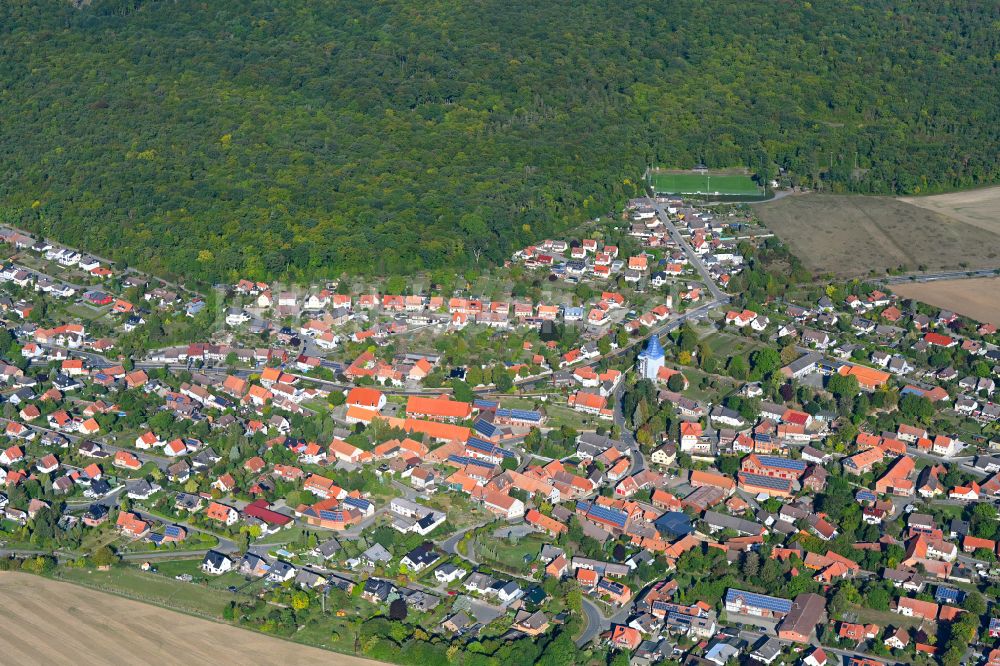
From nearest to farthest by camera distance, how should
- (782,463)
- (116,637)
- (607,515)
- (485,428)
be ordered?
(116,637) → (607,515) → (782,463) → (485,428)

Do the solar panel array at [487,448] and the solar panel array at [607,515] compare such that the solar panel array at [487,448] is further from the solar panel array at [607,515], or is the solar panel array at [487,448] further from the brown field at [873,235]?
the brown field at [873,235]

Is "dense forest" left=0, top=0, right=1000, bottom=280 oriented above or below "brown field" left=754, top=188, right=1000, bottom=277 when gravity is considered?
above

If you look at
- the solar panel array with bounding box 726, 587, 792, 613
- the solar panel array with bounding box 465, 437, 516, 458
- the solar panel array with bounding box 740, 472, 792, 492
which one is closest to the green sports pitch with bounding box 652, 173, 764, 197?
the solar panel array with bounding box 465, 437, 516, 458

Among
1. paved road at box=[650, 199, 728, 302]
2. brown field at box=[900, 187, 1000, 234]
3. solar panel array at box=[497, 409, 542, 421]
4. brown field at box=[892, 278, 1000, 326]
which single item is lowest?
brown field at box=[892, 278, 1000, 326]

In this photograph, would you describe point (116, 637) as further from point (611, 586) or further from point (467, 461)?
point (611, 586)

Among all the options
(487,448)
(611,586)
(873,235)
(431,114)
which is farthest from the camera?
(431,114)

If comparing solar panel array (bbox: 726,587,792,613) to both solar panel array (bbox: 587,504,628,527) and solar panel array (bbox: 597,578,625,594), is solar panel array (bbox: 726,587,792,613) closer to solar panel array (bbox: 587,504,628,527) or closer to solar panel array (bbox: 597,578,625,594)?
solar panel array (bbox: 597,578,625,594)

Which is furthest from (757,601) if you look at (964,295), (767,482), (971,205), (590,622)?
(971,205)
